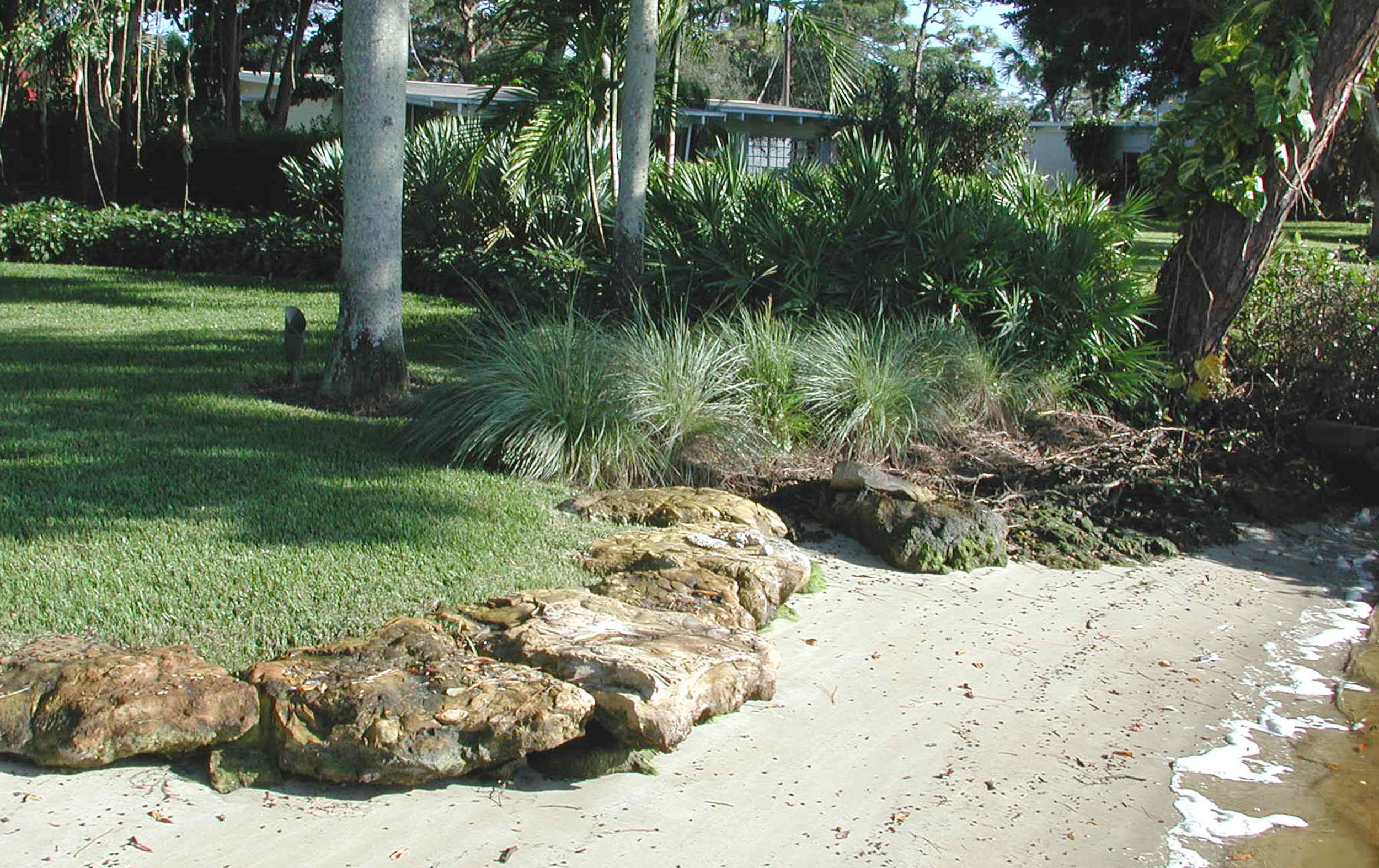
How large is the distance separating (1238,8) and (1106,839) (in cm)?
753

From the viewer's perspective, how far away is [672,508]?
6762 mm

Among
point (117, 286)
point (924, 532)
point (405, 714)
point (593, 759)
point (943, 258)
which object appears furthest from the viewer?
point (117, 286)

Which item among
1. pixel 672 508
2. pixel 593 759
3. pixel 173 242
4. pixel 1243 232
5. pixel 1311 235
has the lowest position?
pixel 593 759

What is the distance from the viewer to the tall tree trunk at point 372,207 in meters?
8.21

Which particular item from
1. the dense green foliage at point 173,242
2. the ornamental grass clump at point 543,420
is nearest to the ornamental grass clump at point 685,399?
the ornamental grass clump at point 543,420

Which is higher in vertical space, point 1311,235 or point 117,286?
point 1311,235

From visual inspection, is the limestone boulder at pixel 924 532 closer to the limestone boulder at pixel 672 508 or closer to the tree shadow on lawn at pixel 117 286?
the limestone boulder at pixel 672 508

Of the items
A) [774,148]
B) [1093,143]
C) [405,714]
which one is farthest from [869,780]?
[1093,143]

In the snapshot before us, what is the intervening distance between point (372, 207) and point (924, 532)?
435 cm

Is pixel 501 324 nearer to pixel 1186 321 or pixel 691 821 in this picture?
pixel 691 821

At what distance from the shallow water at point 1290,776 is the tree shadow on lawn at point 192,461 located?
3567mm

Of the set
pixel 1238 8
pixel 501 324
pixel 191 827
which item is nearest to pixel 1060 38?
pixel 1238 8

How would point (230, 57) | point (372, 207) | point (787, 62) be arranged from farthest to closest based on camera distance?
1. point (787, 62)
2. point (230, 57)
3. point (372, 207)

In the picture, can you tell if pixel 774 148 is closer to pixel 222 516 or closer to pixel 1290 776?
pixel 222 516
